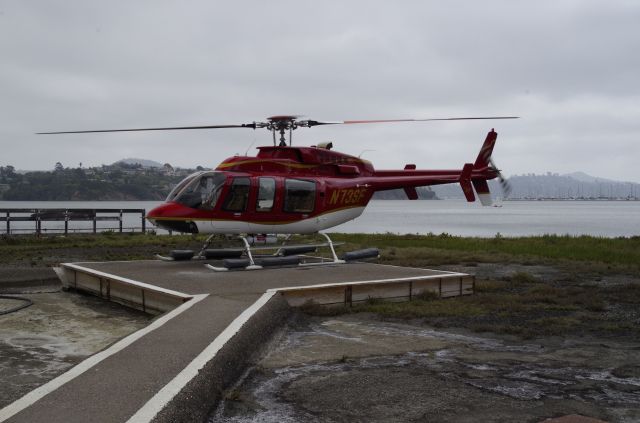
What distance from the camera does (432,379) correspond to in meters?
6.00

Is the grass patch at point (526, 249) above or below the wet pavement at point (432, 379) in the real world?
above

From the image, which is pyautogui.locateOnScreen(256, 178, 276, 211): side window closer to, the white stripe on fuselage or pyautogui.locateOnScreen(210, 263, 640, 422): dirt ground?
the white stripe on fuselage

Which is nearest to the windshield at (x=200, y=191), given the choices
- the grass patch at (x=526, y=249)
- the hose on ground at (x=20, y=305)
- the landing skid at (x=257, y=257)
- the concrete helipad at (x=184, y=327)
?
the landing skid at (x=257, y=257)

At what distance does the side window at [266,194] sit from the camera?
12758mm

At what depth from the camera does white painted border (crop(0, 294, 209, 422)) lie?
14.1ft

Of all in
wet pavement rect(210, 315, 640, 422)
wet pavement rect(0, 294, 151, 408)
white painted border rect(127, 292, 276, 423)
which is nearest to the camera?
white painted border rect(127, 292, 276, 423)

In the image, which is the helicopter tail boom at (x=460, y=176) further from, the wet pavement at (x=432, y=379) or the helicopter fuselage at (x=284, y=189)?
the wet pavement at (x=432, y=379)

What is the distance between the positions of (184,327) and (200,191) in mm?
5687

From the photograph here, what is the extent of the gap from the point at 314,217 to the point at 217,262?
2.24 meters

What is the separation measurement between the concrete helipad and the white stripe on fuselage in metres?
0.84

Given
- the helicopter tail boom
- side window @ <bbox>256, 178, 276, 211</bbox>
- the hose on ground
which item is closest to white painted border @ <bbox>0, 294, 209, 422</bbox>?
the hose on ground

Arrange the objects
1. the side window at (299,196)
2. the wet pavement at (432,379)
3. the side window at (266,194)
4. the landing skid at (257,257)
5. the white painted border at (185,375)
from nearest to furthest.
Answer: the white painted border at (185,375) < the wet pavement at (432,379) < the landing skid at (257,257) < the side window at (266,194) < the side window at (299,196)

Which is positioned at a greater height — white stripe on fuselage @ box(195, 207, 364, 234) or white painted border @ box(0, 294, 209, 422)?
white stripe on fuselage @ box(195, 207, 364, 234)

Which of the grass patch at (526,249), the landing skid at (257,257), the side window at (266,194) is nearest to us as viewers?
the landing skid at (257,257)
